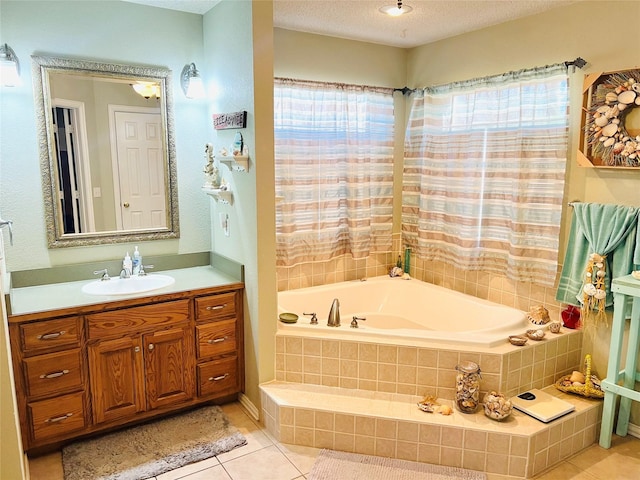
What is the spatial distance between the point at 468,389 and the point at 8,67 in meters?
3.01

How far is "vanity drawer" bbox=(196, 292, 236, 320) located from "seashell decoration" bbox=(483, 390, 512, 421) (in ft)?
5.16

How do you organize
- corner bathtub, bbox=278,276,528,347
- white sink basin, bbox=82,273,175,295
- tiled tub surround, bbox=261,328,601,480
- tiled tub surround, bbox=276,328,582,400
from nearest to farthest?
tiled tub surround, bbox=261,328,601,480, tiled tub surround, bbox=276,328,582,400, white sink basin, bbox=82,273,175,295, corner bathtub, bbox=278,276,528,347

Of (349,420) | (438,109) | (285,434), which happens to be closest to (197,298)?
(285,434)

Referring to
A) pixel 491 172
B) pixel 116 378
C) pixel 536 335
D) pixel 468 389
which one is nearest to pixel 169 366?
pixel 116 378

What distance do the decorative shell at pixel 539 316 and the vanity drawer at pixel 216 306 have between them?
6.36 feet

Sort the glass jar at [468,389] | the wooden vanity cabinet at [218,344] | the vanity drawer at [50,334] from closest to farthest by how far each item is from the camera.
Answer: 1. the vanity drawer at [50,334]
2. the glass jar at [468,389]
3. the wooden vanity cabinet at [218,344]

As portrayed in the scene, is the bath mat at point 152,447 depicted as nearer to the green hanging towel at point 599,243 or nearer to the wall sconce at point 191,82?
the wall sconce at point 191,82

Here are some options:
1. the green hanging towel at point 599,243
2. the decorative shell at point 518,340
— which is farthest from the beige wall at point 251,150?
the green hanging towel at point 599,243

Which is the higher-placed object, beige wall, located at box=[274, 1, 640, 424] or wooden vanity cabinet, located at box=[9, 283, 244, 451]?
beige wall, located at box=[274, 1, 640, 424]

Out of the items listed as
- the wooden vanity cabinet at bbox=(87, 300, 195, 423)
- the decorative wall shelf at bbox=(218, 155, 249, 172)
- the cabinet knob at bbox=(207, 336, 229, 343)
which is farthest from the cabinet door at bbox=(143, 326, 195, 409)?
the decorative wall shelf at bbox=(218, 155, 249, 172)

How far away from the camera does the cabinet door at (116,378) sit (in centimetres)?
263

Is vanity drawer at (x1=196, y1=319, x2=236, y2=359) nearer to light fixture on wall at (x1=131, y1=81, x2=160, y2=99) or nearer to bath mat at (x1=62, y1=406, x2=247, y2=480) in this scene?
bath mat at (x1=62, y1=406, x2=247, y2=480)

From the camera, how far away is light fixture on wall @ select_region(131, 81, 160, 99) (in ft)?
10.0

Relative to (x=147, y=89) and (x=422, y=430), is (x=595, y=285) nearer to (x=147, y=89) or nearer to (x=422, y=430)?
(x=422, y=430)
